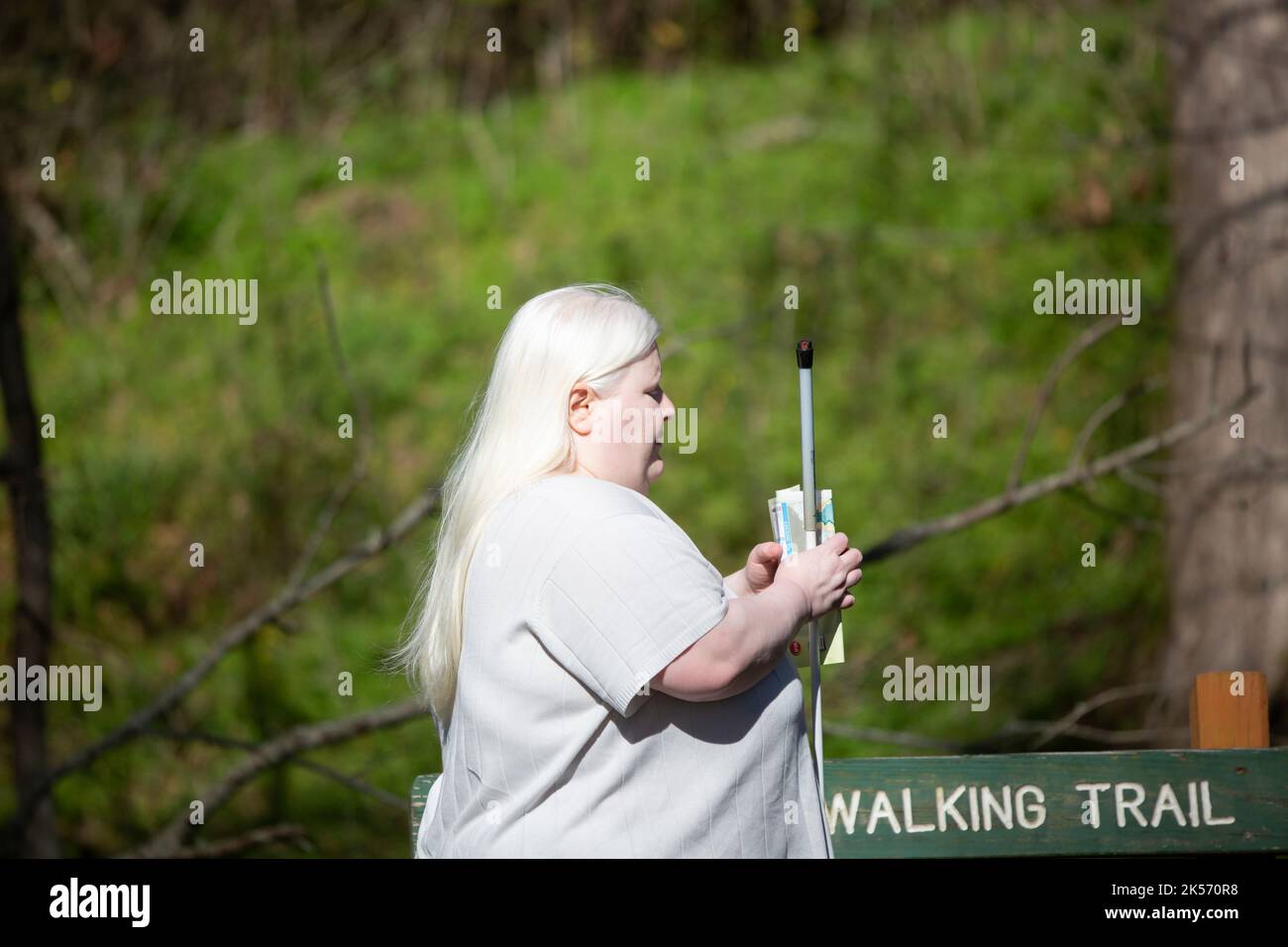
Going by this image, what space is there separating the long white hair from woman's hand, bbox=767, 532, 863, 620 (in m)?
0.38

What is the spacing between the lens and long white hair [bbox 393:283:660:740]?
79.4 inches

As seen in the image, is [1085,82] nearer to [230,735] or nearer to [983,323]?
[983,323]

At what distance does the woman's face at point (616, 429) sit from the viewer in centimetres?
203

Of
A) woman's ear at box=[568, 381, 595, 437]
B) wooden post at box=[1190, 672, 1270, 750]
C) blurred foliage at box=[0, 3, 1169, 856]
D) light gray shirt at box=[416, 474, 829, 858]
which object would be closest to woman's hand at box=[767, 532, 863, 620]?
light gray shirt at box=[416, 474, 829, 858]

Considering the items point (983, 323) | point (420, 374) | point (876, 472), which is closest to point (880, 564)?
point (876, 472)

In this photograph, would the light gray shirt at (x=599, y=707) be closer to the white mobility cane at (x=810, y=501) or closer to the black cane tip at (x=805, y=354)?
the white mobility cane at (x=810, y=501)

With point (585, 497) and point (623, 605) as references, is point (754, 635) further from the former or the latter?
point (585, 497)

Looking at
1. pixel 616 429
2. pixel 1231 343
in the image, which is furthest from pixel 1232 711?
pixel 1231 343

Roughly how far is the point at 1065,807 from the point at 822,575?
0.99 meters

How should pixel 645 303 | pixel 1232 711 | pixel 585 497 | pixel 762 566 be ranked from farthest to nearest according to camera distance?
1. pixel 645 303
2. pixel 1232 711
3. pixel 762 566
4. pixel 585 497

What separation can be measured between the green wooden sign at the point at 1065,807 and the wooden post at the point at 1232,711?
182 millimetres

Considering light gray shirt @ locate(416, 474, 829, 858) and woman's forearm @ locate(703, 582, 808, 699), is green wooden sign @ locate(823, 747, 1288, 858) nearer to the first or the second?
light gray shirt @ locate(416, 474, 829, 858)

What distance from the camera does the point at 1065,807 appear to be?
2625mm

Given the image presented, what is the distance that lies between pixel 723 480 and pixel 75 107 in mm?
4164
